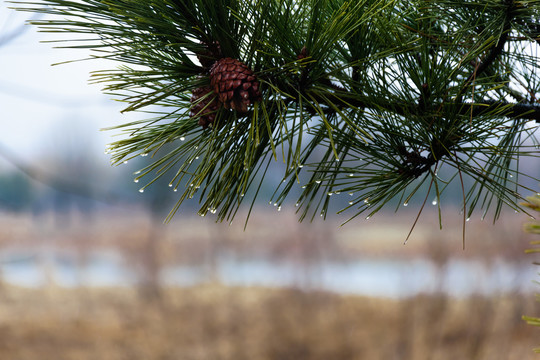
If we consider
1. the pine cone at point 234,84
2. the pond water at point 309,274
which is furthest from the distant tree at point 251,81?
the pond water at point 309,274

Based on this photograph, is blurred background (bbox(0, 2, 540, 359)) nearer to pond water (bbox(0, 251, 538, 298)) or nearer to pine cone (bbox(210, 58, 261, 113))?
pond water (bbox(0, 251, 538, 298))

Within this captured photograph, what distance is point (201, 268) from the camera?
6.31ft

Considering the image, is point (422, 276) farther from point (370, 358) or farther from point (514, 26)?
point (514, 26)

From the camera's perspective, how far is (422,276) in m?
1.90

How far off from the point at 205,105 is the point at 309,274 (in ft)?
4.88

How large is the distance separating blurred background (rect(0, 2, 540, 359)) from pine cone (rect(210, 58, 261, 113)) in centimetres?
147

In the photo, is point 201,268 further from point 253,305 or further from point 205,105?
point 205,105

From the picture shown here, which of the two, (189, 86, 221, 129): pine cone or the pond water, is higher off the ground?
(189, 86, 221, 129): pine cone

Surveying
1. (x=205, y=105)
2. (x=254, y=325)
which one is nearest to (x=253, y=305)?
(x=254, y=325)

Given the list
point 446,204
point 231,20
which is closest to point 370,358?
point 446,204

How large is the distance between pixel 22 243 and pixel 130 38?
1.70m

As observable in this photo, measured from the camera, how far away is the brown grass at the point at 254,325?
6.29ft

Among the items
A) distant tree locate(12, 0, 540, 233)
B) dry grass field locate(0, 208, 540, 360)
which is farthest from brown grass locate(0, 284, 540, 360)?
distant tree locate(12, 0, 540, 233)

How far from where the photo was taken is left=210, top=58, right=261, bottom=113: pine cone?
1.41ft
